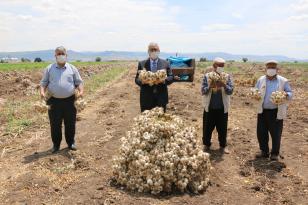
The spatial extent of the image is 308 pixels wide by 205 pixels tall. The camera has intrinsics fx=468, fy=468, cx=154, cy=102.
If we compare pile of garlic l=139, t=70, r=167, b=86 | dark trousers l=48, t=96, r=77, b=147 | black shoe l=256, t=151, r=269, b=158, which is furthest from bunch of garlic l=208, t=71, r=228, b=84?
dark trousers l=48, t=96, r=77, b=147

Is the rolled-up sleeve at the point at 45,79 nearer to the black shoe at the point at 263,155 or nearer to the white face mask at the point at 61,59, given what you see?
the white face mask at the point at 61,59

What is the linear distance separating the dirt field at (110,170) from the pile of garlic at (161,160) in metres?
0.16

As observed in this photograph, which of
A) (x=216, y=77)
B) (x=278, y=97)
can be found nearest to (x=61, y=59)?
(x=216, y=77)

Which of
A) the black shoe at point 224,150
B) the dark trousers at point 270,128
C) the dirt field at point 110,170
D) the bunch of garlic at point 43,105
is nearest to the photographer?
the dirt field at point 110,170

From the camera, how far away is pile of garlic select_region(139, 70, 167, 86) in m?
7.63

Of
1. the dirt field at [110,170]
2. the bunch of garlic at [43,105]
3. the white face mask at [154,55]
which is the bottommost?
the dirt field at [110,170]

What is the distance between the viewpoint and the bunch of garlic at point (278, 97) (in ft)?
25.3

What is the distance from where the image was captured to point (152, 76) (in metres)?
7.63

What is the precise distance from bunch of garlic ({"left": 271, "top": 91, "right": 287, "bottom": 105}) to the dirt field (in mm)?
1072

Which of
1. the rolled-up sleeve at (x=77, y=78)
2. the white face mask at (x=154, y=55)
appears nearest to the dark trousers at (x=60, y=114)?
the rolled-up sleeve at (x=77, y=78)

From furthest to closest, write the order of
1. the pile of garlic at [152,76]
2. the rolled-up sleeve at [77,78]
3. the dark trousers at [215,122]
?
the dark trousers at [215,122] < the rolled-up sleeve at [77,78] < the pile of garlic at [152,76]

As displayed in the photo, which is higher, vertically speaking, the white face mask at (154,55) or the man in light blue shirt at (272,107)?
the white face mask at (154,55)

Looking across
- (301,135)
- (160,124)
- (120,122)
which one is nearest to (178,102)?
(120,122)

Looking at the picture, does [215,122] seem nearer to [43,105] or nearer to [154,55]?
[154,55]
